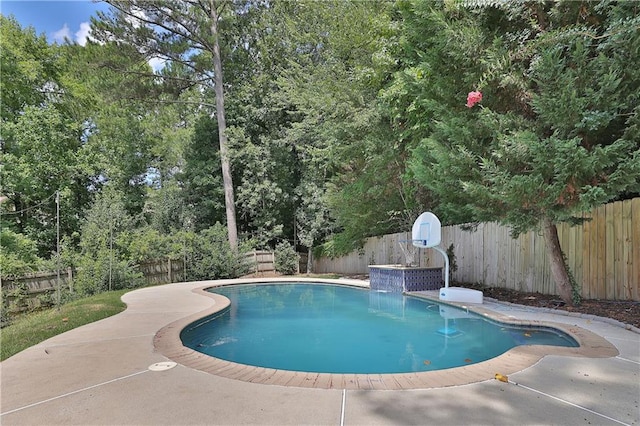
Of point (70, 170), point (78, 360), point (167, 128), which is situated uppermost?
point (167, 128)

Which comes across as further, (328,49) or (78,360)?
(328,49)

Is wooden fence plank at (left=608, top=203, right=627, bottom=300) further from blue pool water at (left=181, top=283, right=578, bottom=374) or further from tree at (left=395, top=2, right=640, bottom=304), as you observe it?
blue pool water at (left=181, top=283, right=578, bottom=374)

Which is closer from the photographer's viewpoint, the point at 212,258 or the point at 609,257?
the point at 609,257

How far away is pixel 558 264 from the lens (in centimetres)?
608

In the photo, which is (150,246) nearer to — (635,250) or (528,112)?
(528,112)

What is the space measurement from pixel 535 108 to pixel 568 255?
9.62 ft

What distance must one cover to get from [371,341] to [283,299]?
4.66 metres

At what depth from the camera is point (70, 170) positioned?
1647 centimetres

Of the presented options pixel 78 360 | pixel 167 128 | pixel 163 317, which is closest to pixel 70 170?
pixel 167 128

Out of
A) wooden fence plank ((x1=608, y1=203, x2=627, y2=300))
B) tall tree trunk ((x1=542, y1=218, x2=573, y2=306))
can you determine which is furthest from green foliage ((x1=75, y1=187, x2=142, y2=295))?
wooden fence plank ((x1=608, y1=203, x2=627, y2=300))

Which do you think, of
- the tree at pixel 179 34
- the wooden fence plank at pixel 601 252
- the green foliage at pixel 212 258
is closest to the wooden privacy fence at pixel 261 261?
the green foliage at pixel 212 258

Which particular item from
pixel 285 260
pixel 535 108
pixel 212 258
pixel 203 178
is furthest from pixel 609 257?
pixel 203 178

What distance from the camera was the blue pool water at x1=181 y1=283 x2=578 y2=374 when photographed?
4125mm

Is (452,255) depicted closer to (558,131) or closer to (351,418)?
(558,131)
